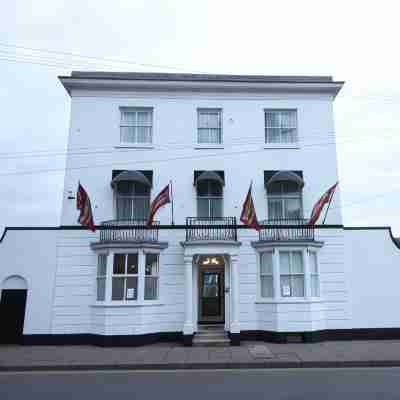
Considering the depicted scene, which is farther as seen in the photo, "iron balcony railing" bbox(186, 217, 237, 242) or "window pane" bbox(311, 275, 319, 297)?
"iron balcony railing" bbox(186, 217, 237, 242)

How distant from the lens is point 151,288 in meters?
14.7

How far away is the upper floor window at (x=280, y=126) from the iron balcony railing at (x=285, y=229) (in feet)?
12.6

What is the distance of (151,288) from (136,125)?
7446 mm

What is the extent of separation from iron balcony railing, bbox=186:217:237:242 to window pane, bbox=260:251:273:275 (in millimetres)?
1559

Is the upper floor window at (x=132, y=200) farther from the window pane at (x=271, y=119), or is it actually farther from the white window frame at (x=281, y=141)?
the window pane at (x=271, y=119)

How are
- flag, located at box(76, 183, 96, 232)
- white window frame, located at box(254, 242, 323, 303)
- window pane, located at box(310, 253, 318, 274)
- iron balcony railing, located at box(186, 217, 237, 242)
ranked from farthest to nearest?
1. window pane, located at box(310, 253, 318, 274)
2. iron balcony railing, located at box(186, 217, 237, 242)
3. white window frame, located at box(254, 242, 323, 303)
4. flag, located at box(76, 183, 96, 232)

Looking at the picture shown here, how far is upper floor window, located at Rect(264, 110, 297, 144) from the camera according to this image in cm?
1667

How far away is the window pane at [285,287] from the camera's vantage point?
14.6 meters

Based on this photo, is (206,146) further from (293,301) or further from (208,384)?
(208,384)

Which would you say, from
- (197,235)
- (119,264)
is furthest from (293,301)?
(119,264)

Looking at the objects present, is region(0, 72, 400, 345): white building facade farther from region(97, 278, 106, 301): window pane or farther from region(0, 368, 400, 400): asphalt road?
region(0, 368, 400, 400): asphalt road

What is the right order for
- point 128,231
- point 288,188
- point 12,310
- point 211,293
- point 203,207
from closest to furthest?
1. point 12,310
2. point 128,231
3. point 203,207
4. point 288,188
5. point 211,293

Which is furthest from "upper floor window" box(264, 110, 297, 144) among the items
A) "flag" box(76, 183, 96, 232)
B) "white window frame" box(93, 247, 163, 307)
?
"flag" box(76, 183, 96, 232)

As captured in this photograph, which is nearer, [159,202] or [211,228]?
[159,202]
